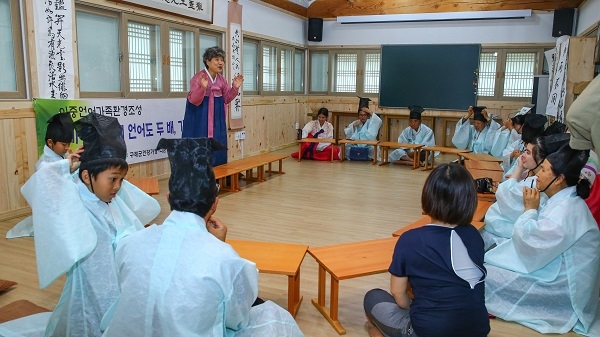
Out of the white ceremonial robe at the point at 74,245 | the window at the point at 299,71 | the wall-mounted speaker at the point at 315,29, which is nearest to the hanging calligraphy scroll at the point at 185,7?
the window at the point at 299,71

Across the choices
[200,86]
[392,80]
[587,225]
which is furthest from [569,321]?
[392,80]

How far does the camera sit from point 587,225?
2.33 metres

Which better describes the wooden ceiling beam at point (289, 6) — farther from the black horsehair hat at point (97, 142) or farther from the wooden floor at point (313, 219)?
the black horsehair hat at point (97, 142)

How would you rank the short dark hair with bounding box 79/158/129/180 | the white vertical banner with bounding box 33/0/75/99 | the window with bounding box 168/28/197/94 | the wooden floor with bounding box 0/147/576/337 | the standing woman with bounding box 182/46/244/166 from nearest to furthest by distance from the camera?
the short dark hair with bounding box 79/158/129/180
the wooden floor with bounding box 0/147/576/337
the white vertical banner with bounding box 33/0/75/99
the standing woman with bounding box 182/46/244/166
the window with bounding box 168/28/197/94

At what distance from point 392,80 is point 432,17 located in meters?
1.37

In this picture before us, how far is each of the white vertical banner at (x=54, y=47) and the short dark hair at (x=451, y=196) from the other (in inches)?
155

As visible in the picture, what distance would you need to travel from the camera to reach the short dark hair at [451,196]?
5.48ft

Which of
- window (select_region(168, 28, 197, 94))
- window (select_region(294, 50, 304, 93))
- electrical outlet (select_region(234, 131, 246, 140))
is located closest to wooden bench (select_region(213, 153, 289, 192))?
electrical outlet (select_region(234, 131, 246, 140))

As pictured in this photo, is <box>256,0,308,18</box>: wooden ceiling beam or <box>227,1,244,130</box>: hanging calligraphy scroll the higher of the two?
<box>256,0,308,18</box>: wooden ceiling beam

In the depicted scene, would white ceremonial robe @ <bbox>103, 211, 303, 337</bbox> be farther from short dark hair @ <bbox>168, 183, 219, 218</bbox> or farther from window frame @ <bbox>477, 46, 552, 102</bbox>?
window frame @ <bbox>477, 46, 552, 102</bbox>

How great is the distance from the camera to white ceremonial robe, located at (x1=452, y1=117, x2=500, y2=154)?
6.93m

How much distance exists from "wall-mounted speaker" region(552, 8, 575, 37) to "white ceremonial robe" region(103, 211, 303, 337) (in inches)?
325

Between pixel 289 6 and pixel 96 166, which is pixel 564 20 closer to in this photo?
pixel 289 6

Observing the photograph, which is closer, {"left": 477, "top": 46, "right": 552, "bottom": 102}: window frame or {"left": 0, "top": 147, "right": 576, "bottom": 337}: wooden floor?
{"left": 0, "top": 147, "right": 576, "bottom": 337}: wooden floor
